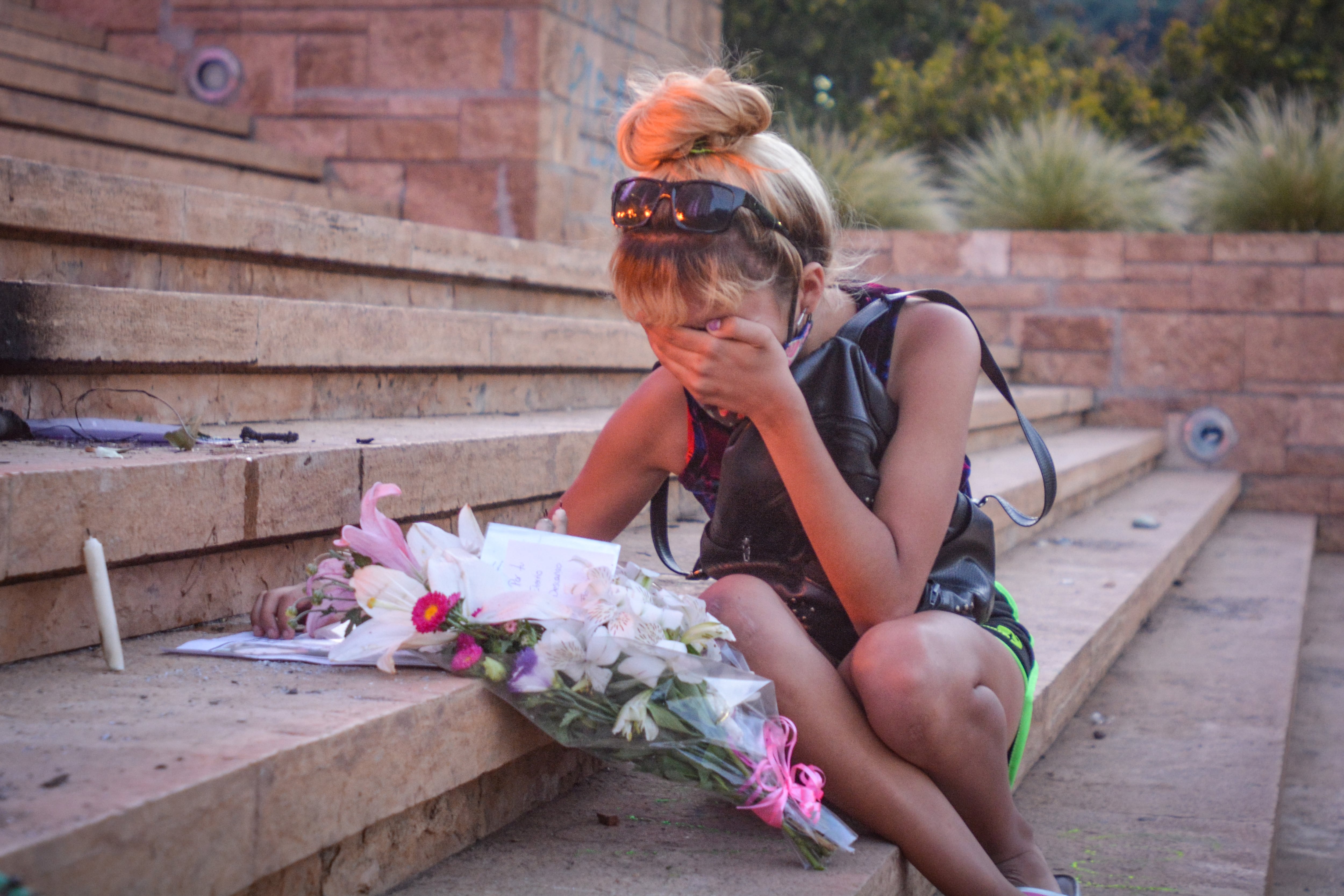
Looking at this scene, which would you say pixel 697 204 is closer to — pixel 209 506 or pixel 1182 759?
pixel 209 506

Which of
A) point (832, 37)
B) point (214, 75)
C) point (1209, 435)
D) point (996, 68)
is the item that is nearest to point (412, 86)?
point (214, 75)

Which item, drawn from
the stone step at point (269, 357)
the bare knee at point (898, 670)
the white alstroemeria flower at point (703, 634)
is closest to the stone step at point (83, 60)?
the stone step at point (269, 357)

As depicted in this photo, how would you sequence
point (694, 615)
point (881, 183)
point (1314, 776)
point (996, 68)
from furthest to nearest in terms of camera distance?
point (996, 68) → point (881, 183) → point (1314, 776) → point (694, 615)

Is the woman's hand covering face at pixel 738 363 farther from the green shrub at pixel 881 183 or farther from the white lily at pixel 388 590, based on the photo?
the green shrub at pixel 881 183

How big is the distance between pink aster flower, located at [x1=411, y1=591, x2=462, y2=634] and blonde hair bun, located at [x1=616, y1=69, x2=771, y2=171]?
0.73m

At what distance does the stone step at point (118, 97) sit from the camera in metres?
4.69

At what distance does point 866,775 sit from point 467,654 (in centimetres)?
60

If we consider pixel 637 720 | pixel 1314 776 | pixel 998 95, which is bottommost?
pixel 1314 776

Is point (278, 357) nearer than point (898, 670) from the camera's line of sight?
No

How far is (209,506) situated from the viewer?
1928 millimetres

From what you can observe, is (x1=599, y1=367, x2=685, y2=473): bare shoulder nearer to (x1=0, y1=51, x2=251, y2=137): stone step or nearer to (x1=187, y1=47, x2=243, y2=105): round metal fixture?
(x1=0, y1=51, x2=251, y2=137): stone step

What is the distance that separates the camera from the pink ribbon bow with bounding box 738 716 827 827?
5.31 feet

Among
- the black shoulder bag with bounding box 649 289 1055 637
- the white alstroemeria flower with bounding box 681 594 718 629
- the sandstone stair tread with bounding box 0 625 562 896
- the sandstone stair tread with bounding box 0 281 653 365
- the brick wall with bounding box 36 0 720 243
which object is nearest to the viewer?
the sandstone stair tread with bounding box 0 625 562 896

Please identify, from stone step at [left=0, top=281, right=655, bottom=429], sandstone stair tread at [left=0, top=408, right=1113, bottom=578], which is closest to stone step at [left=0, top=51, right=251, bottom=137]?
stone step at [left=0, top=281, right=655, bottom=429]
